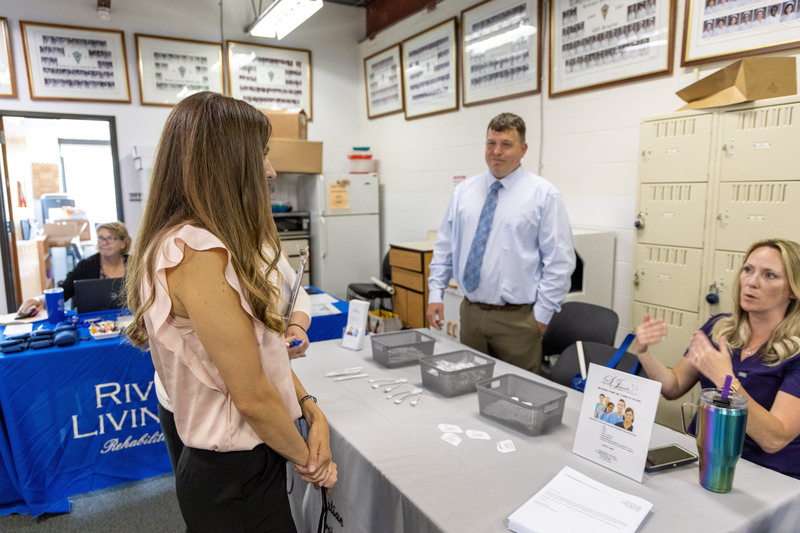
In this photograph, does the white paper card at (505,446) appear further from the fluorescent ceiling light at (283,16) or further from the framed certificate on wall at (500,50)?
the fluorescent ceiling light at (283,16)

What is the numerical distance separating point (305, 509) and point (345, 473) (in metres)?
0.40

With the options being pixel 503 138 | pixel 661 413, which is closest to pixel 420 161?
pixel 503 138

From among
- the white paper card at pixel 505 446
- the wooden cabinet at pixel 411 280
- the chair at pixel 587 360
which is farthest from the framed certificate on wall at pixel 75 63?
the white paper card at pixel 505 446

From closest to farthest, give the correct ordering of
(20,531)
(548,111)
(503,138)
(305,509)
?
1. (305,509)
2. (20,531)
3. (503,138)
4. (548,111)

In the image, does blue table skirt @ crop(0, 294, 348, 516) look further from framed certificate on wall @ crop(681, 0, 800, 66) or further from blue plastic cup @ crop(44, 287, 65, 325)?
framed certificate on wall @ crop(681, 0, 800, 66)

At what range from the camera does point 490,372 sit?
1.77 metres

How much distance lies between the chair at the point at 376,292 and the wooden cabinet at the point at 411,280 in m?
0.21

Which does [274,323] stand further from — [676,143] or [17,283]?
[17,283]

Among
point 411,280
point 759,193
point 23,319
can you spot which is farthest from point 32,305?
point 759,193

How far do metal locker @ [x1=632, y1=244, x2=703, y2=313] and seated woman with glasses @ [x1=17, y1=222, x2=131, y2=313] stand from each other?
298cm

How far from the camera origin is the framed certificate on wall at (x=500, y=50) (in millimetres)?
3582

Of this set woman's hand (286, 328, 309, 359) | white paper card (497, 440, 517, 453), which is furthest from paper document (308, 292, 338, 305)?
white paper card (497, 440, 517, 453)

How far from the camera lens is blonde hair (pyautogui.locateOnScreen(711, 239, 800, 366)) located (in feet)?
4.72

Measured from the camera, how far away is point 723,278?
7.78 feet
